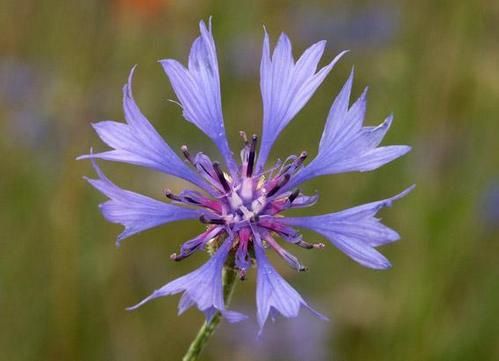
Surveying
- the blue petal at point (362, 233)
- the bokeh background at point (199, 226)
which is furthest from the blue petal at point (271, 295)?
the bokeh background at point (199, 226)

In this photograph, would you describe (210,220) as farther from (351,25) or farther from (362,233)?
(351,25)

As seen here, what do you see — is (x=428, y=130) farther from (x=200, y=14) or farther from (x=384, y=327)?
(x=200, y=14)

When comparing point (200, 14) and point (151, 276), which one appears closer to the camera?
point (151, 276)

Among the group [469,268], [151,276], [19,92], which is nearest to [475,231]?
[469,268]

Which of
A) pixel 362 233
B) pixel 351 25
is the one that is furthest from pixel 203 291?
pixel 351 25

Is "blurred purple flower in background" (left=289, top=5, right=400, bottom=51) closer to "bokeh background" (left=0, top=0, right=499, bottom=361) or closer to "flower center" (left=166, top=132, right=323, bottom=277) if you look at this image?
"bokeh background" (left=0, top=0, right=499, bottom=361)

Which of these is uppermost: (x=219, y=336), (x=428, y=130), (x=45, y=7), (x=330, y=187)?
(x=45, y=7)

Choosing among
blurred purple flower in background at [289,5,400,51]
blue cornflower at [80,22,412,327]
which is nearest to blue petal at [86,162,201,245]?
blue cornflower at [80,22,412,327]
